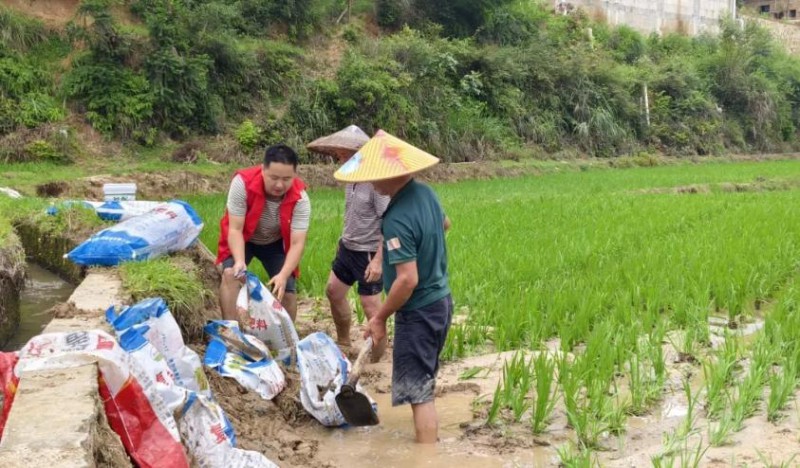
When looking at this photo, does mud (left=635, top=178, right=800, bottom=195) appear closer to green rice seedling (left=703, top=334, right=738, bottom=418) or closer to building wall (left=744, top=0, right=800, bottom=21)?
green rice seedling (left=703, top=334, right=738, bottom=418)

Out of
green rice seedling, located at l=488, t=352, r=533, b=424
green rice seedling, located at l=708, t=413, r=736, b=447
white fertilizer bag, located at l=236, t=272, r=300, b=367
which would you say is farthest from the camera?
white fertilizer bag, located at l=236, t=272, r=300, b=367

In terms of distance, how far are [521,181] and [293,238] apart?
12484 millimetres

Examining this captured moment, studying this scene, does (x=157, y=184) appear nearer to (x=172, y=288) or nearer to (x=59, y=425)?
(x=172, y=288)

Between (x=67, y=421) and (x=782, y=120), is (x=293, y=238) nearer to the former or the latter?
(x=67, y=421)

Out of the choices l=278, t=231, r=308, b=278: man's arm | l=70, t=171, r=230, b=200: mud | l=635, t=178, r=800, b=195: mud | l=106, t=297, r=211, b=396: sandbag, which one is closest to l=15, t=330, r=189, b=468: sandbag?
l=106, t=297, r=211, b=396: sandbag

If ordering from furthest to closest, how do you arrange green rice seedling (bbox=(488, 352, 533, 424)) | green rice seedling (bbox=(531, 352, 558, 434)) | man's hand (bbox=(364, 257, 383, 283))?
man's hand (bbox=(364, 257, 383, 283)), green rice seedling (bbox=(488, 352, 533, 424)), green rice seedling (bbox=(531, 352, 558, 434))

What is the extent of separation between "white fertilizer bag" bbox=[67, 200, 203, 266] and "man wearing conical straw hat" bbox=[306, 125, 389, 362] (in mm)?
1131

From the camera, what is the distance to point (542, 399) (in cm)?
302

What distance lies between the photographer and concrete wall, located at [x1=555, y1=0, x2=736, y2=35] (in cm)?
3092

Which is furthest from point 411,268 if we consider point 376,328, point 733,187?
point 733,187

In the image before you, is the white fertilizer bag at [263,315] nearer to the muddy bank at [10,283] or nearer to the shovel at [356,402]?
the shovel at [356,402]

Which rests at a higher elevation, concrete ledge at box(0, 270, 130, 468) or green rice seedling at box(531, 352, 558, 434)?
concrete ledge at box(0, 270, 130, 468)

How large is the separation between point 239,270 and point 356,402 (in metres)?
1.03

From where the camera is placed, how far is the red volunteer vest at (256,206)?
3902mm
